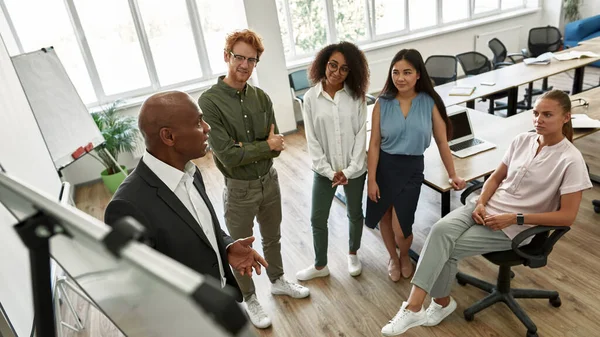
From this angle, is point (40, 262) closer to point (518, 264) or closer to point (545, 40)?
point (518, 264)

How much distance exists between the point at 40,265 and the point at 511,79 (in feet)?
15.9

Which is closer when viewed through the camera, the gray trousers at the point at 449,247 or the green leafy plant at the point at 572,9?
the gray trousers at the point at 449,247

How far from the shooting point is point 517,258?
212 cm

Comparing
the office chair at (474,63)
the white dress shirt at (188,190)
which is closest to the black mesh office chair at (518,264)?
the white dress shirt at (188,190)

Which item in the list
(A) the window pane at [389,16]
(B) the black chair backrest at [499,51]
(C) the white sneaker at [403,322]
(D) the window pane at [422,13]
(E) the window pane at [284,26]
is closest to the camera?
(C) the white sneaker at [403,322]

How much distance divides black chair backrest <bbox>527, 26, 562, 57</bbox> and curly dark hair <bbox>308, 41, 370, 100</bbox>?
4914 millimetres

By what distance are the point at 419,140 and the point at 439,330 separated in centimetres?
114

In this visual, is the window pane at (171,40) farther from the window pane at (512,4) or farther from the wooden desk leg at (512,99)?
the window pane at (512,4)

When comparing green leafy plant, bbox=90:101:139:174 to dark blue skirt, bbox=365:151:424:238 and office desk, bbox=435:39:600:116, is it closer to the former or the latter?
dark blue skirt, bbox=365:151:424:238

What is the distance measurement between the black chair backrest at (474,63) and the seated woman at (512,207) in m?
3.22

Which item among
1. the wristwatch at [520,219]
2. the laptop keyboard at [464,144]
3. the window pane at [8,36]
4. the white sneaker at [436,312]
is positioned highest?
the window pane at [8,36]

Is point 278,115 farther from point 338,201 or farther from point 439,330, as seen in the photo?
point 439,330

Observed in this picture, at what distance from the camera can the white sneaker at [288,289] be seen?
8.97 feet

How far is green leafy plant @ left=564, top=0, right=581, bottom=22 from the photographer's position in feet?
24.6
